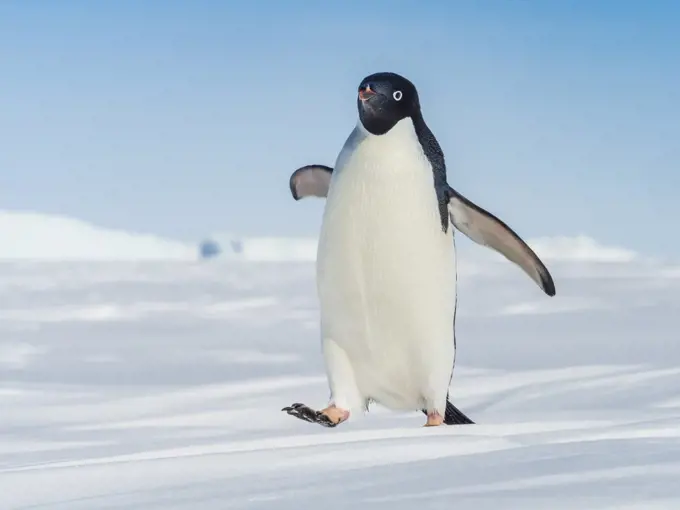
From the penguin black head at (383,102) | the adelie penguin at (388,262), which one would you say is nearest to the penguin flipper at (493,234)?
the adelie penguin at (388,262)

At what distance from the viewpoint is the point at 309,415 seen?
325 cm

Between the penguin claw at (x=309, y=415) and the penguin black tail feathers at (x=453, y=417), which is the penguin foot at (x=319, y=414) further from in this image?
the penguin black tail feathers at (x=453, y=417)

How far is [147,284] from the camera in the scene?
14008mm

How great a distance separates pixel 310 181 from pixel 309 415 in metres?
1.05

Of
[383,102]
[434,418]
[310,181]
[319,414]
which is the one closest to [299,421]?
[319,414]

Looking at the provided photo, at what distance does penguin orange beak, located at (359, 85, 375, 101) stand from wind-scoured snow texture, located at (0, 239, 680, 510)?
3.64 ft

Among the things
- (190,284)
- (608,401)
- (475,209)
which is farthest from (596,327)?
(190,284)

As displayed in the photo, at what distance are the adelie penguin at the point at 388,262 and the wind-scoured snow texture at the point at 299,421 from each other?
0.18 m

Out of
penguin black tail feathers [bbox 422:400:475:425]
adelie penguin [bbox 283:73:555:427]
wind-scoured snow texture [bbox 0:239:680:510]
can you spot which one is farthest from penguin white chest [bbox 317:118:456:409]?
wind-scoured snow texture [bbox 0:239:680:510]

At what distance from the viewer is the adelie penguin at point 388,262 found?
3.23 meters

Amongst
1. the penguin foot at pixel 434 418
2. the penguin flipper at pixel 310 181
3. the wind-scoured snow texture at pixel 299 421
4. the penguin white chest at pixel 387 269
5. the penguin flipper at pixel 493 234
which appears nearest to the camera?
the wind-scoured snow texture at pixel 299 421

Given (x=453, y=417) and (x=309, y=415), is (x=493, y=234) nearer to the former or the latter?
(x=453, y=417)

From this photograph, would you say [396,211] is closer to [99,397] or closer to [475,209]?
[475,209]

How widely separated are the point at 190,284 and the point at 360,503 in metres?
12.6
